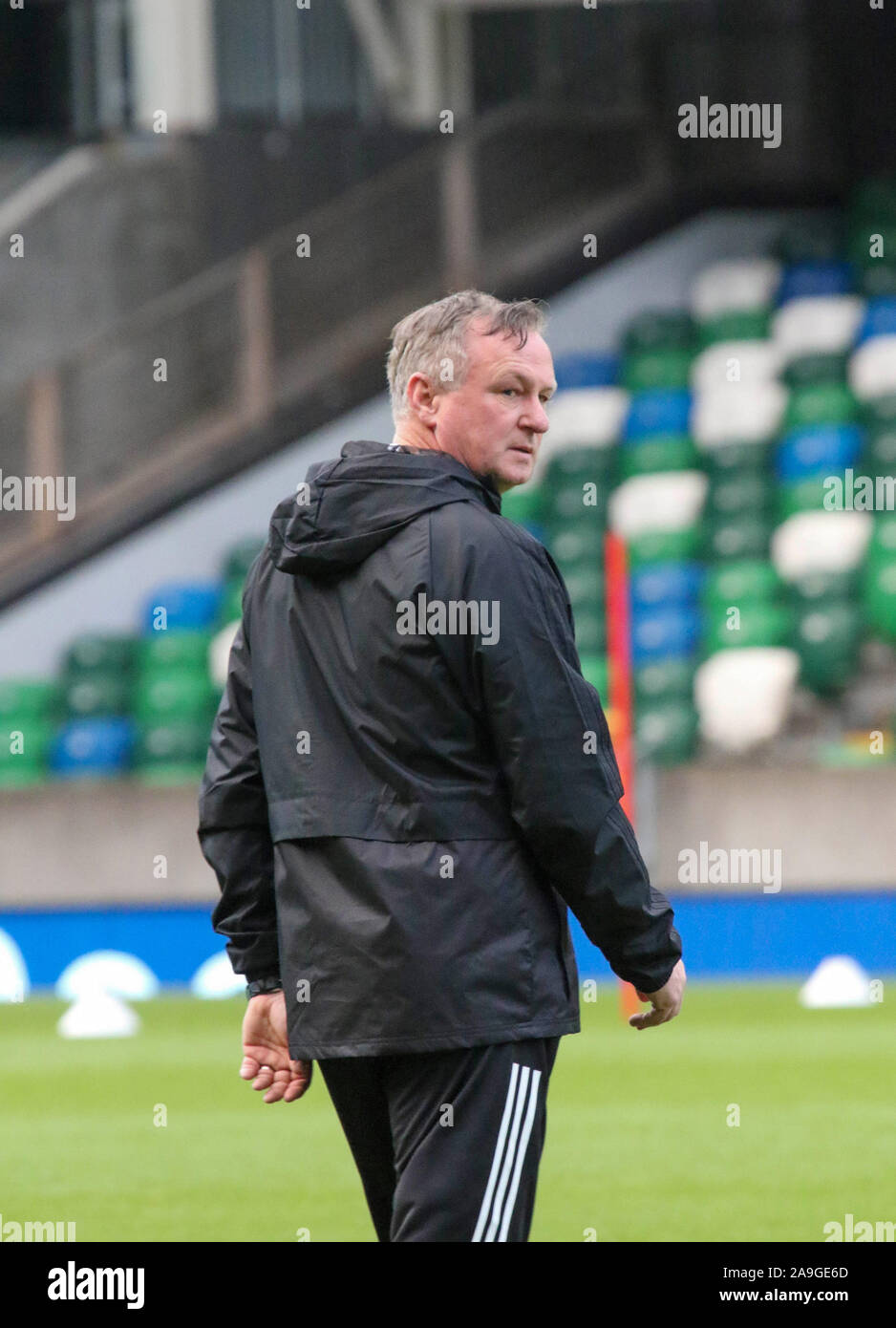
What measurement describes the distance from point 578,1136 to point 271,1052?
4162 millimetres

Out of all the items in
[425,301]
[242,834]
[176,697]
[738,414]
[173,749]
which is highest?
[425,301]

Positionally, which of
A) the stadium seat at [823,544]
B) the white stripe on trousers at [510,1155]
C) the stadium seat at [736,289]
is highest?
the stadium seat at [736,289]

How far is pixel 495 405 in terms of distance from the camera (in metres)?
3.36

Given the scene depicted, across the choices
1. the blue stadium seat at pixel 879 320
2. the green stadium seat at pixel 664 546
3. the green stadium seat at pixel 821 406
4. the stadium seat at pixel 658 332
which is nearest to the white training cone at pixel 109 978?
the green stadium seat at pixel 664 546

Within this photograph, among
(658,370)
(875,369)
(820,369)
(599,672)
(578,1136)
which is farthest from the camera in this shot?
(658,370)

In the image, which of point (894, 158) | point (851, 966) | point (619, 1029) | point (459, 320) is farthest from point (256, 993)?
point (894, 158)

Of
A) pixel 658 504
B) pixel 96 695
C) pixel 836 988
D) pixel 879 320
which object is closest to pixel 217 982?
pixel 836 988

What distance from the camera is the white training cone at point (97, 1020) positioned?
10.7 m

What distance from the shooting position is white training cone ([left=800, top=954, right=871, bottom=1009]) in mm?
10750

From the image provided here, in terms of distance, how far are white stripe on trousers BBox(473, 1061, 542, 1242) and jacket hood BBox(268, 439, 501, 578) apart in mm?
754

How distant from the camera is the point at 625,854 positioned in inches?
126

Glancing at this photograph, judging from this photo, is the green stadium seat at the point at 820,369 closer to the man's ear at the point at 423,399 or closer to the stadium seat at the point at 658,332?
the stadium seat at the point at 658,332

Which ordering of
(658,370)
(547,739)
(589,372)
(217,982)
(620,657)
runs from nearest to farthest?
(547,739)
(620,657)
(217,982)
(658,370)
(589,372)

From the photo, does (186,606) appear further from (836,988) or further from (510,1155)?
(510,1155)
